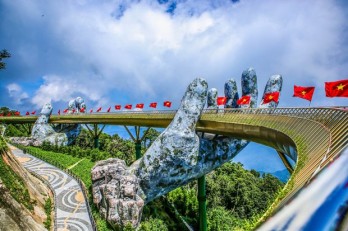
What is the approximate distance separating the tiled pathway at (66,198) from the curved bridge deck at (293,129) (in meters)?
10.4

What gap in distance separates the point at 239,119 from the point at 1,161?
55.2 feet

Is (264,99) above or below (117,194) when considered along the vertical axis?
above

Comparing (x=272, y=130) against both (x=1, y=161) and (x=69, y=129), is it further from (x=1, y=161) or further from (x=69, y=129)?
(x=69, y=129)

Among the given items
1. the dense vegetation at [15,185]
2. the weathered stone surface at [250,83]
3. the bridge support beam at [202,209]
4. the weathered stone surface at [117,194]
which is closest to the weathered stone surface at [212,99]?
the weathered stone surface at [250,83]

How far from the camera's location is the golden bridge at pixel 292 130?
720cm

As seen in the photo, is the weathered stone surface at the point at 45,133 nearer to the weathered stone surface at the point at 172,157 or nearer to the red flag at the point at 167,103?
the red flag at the point at 167,103

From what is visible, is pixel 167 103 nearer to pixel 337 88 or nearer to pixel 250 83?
pixel 250 83

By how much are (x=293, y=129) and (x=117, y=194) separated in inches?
533

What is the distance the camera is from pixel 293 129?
44.2ft

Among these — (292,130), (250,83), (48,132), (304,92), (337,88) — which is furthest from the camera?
(48,132)

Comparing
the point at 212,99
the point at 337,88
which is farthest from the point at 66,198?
the point at 337,88

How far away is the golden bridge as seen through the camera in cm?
720

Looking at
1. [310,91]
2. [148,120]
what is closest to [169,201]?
[148,120]

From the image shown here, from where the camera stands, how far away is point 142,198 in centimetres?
2244
